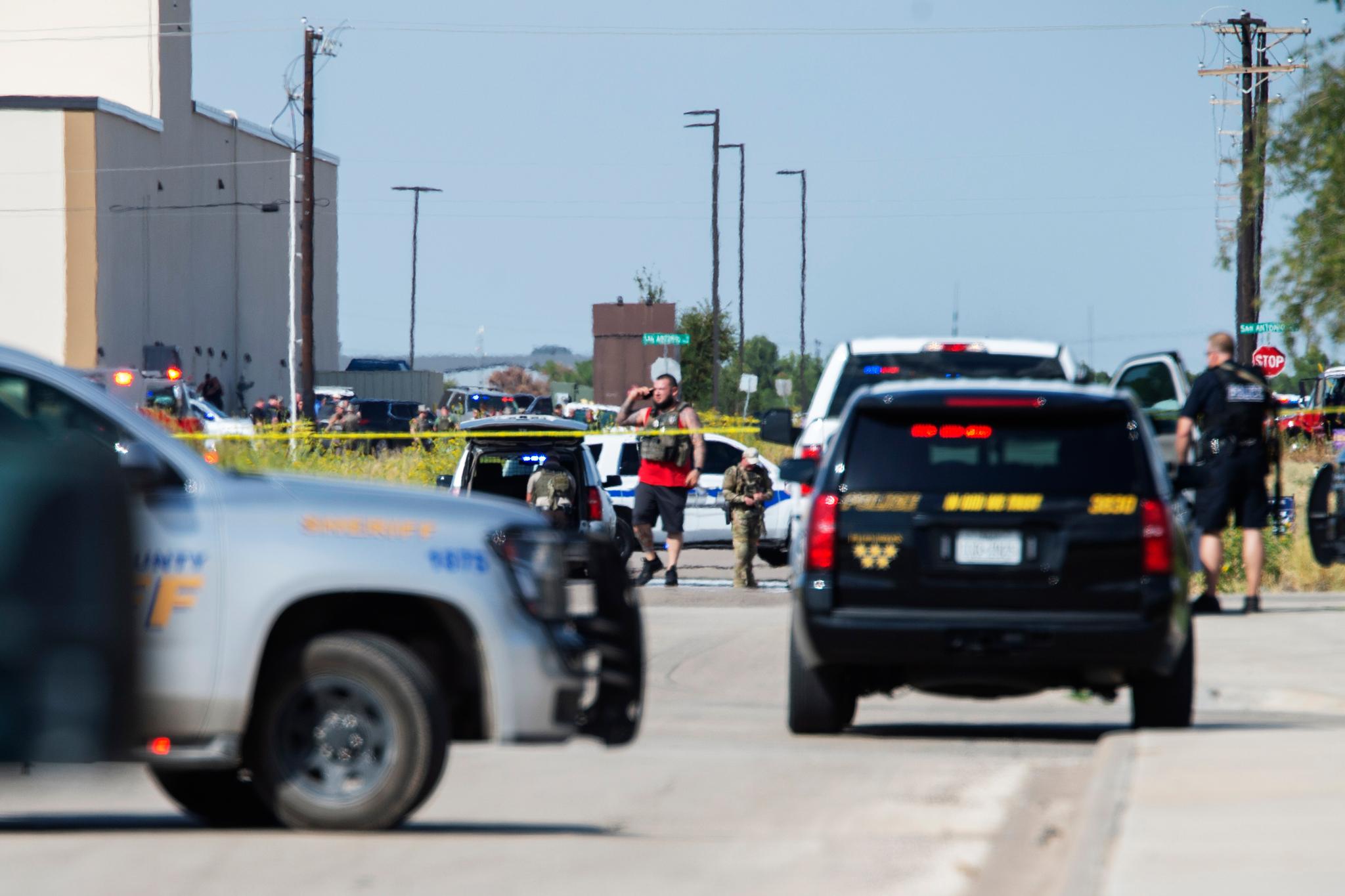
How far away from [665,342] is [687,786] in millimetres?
34955

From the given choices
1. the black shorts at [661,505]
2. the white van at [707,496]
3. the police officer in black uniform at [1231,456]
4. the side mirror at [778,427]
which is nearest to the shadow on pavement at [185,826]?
the side mirror at [778,427]

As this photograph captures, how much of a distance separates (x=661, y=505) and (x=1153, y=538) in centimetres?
964

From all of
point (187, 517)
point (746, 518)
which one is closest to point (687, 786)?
point (187, 517)

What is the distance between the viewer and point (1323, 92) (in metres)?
24.2

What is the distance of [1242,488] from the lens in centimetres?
1466

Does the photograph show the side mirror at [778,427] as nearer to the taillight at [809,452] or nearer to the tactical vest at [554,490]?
the taillight at [809,452]

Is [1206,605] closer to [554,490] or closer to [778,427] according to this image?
[778,427]

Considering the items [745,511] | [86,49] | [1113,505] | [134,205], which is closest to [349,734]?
[1113,505]

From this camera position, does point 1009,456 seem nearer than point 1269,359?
Yes

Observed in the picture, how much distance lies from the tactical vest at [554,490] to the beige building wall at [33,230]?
4716cm

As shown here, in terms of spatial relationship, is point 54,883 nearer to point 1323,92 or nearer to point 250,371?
point 1323,92

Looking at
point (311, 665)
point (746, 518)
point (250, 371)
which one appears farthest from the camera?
point (250, 371)

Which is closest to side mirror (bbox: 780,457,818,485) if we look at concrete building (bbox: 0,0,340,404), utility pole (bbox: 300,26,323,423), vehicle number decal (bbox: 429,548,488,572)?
vehicle number decal (bbox: 429,548,488,572)

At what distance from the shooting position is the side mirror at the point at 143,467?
6.35m
